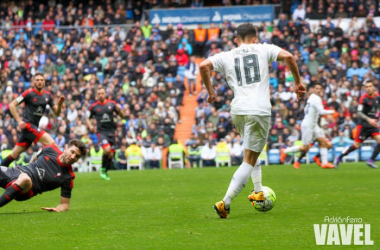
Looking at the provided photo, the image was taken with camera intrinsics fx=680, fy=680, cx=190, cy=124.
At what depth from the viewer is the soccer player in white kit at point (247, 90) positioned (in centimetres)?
873

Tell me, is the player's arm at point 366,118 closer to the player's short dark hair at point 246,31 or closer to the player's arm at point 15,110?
the player's arm at point 15,110

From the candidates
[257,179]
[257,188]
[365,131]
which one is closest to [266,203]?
[257,188]

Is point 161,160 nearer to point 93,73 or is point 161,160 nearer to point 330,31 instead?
point 93,73

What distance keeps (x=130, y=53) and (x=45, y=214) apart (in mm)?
21532

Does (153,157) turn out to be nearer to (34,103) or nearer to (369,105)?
(369,105)

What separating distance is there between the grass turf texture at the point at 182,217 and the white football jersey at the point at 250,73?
1450mm

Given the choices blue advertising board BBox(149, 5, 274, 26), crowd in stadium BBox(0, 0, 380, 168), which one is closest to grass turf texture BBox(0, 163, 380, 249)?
crowd in stadium BBox(0, 0, 380, 168)

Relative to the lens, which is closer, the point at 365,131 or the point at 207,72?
the point at 207,72

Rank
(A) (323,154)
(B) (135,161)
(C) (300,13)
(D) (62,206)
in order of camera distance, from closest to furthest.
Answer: (D) (62,206), (A) (323,154), (B) (135,161), (C) (300,13)

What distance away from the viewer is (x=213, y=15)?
109 ft

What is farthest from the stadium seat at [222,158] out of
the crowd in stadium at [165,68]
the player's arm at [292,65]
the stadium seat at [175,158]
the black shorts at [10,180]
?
the player's arm at [292,65]

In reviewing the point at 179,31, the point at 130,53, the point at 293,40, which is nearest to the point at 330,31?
the point at 293,40

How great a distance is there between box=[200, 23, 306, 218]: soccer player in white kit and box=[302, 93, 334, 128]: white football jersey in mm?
9637

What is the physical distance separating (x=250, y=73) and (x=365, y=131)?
10504mm
